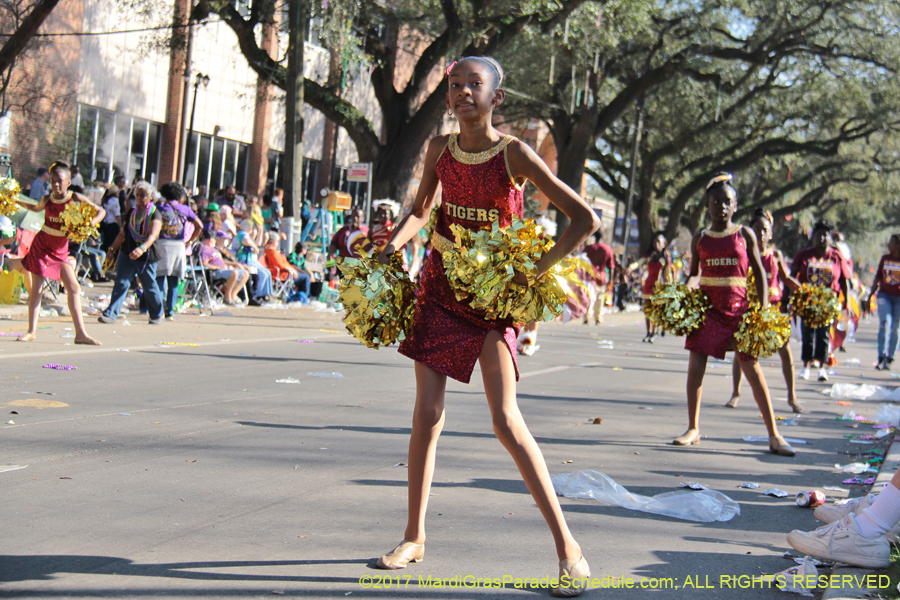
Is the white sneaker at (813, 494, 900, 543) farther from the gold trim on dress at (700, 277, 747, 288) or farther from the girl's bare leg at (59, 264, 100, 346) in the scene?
the girl's bare leg at (59, 264, 100, 346)

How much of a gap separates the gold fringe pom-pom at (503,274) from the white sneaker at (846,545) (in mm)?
1522

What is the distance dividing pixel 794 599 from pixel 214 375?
6.36 metres

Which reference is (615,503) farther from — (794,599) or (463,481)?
(794,599)

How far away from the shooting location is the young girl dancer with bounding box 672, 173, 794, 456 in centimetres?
711

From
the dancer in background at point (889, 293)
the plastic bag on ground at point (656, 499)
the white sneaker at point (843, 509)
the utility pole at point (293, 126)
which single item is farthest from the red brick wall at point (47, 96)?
the white sneaker at point (843, 509)

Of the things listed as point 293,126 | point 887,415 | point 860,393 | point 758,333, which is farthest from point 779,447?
point 293,126

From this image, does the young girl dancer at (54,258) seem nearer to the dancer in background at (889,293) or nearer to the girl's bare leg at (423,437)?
the girl's bare leg at (423,437)

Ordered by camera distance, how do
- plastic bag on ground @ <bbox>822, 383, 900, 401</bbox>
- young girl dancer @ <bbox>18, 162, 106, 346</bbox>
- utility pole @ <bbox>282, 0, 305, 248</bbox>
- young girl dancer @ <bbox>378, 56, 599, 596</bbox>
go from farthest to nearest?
utility pole @ <bbox>282, 0, 305, 248</bbox>, plastic bag on ground @ <bbox>822, 383, 900, 401</bbox>, young girl dancer @ <bbox>18, 162, 106, 346</bbox>, young girl dancer @ <bbox>378, 56, 599, 596</bbox>

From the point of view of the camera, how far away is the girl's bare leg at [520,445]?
3.58 m

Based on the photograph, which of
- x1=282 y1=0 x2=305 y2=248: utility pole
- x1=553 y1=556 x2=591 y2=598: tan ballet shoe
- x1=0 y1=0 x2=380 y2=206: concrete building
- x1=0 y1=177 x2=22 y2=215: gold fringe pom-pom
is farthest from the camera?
x1=0 y1=0 x2=380 y2=206: concrete building

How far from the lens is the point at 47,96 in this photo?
71.7 ft

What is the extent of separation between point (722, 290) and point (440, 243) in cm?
402

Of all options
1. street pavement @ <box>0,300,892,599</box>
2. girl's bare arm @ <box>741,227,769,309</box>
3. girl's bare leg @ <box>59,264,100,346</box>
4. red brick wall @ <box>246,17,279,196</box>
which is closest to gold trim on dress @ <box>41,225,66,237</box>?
girl's bare leg @ <box>59,264,100,346</box>

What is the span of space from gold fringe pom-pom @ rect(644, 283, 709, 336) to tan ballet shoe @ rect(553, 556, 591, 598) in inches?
157
